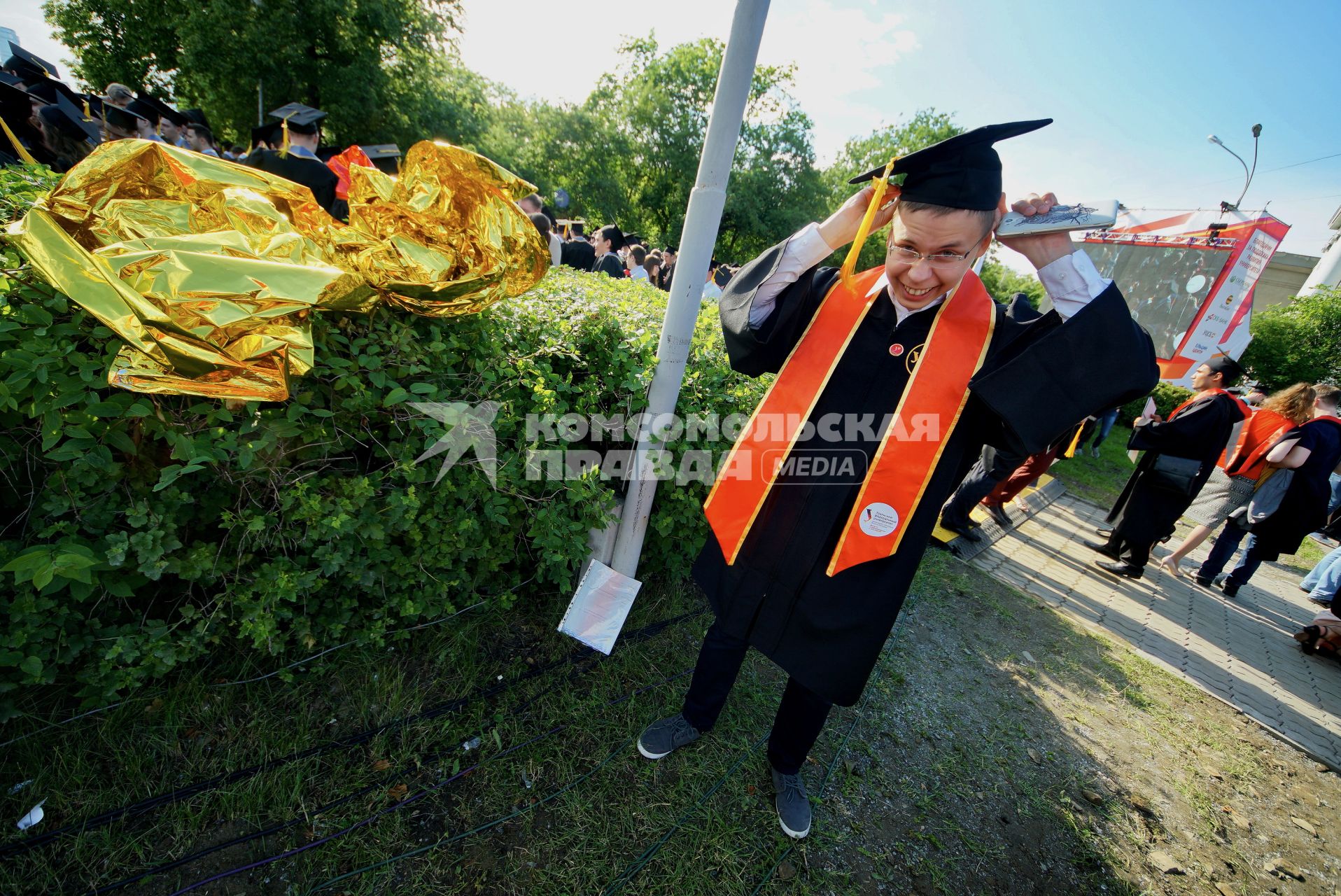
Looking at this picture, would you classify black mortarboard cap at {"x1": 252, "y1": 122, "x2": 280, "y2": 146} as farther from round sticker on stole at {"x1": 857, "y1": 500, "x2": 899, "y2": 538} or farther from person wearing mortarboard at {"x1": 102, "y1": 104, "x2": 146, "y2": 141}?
round sticker on stole at {"x1": 857, "y1": 500, "x2": 899, "y2": 538}

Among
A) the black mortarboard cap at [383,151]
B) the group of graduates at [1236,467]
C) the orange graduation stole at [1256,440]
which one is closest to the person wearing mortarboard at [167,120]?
the black mortarboard cap at [383,151]

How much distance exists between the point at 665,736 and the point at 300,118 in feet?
23.5

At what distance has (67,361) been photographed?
142 cm

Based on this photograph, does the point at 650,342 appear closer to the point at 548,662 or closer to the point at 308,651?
the point at 548,662

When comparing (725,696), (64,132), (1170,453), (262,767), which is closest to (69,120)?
(64,132)

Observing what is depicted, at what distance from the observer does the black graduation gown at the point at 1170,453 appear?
4.63 m

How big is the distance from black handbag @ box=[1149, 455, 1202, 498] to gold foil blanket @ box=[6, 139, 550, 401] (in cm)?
597

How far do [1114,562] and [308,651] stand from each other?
7.04 metres

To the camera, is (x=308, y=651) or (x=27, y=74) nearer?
(x=308, y=651)

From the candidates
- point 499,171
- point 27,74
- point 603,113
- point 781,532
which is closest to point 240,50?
point 27,74

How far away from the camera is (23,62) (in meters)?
6.96

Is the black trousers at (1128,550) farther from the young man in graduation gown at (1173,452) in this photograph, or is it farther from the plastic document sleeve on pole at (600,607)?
the plastic document sleeve on pole at (600,607)

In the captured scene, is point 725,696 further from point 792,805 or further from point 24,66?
point 24,66

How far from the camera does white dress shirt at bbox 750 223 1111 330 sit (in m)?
1.50
